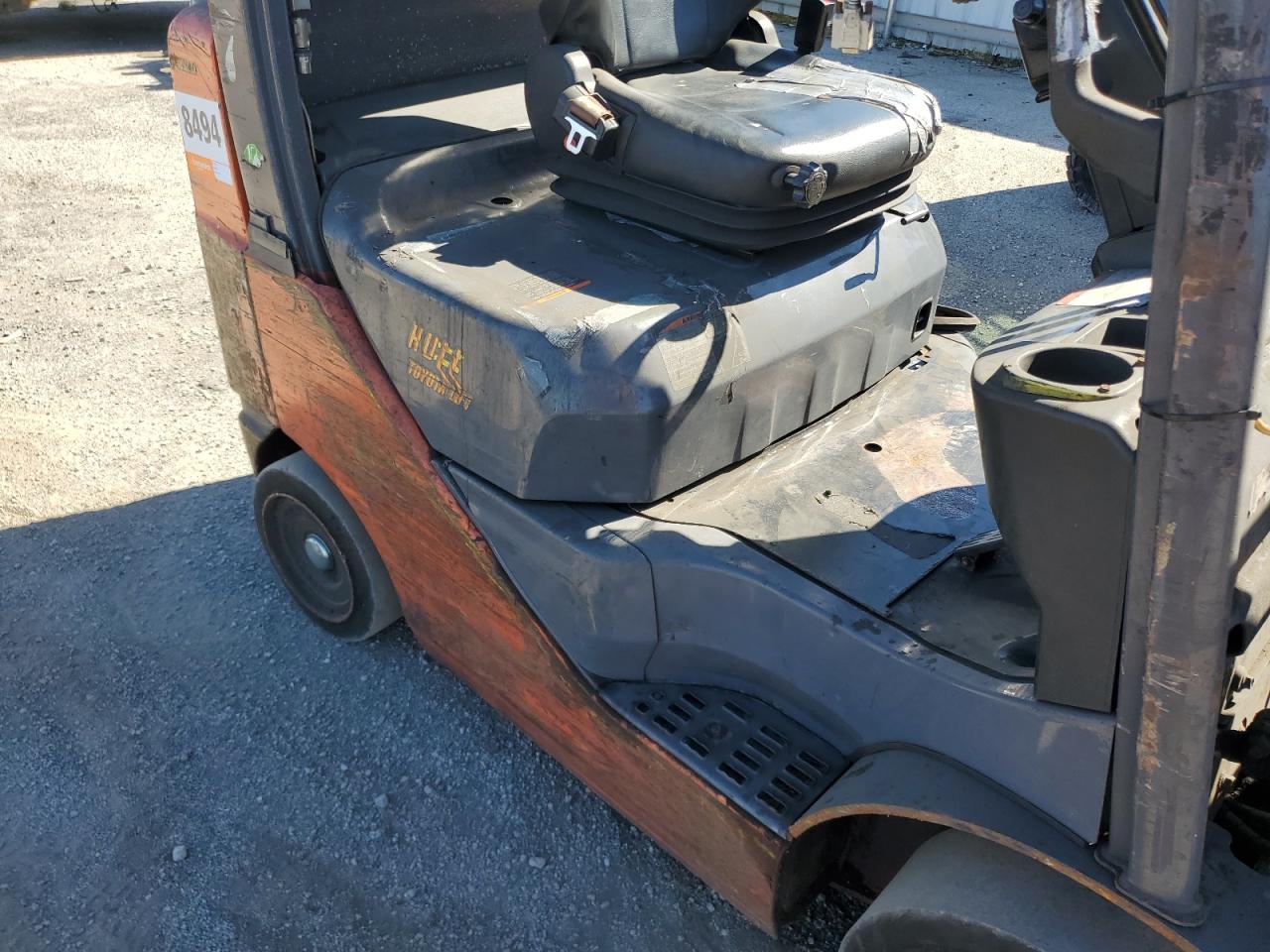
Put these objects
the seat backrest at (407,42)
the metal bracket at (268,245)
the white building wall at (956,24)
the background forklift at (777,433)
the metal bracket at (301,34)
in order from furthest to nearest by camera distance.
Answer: the white building wall at (956,24), the seat backrest at (407,42), the metal bracket at (268,245), the metal bracket at (301,34), the background forklift at (777,433)

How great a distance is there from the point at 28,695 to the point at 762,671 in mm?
2374

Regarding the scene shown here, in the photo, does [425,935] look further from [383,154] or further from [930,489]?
[383,154]

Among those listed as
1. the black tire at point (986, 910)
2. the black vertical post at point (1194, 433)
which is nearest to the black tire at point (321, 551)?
the black tire at point (986, 910)

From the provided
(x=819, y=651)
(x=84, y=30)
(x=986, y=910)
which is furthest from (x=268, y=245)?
(x=84, y=30)

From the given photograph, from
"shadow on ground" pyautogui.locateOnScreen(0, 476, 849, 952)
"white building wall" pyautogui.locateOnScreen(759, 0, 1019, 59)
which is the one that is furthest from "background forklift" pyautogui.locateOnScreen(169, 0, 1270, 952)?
Answer: "white building wall" pyautogui.locateOnScreen(759, 0, 1019, 59)

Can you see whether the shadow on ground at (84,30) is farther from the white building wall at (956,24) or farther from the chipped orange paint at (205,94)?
the chipped orange paint at (205,94)

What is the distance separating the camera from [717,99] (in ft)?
9.06

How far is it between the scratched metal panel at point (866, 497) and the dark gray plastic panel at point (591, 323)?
0.23ft

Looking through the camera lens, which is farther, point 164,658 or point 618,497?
point 164,658

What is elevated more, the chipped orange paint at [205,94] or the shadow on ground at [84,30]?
the chipped orange paint at [205,94]

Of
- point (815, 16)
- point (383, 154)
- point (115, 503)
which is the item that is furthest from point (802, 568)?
point (115, 503)

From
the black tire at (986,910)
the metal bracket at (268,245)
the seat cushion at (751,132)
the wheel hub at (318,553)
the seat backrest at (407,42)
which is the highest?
the seat backrest at (407,42)

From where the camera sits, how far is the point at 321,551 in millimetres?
3402

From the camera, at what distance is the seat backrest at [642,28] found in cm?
272
